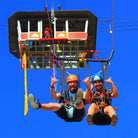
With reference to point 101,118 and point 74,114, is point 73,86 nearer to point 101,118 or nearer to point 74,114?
point 74,114

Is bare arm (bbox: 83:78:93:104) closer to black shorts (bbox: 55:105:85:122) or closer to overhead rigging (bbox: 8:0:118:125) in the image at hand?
black shorts (bbox: 55:105:85:122)

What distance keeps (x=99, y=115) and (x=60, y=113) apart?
1.55 meters

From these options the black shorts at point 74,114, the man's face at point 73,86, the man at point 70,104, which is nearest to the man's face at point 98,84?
the man at point 70,104

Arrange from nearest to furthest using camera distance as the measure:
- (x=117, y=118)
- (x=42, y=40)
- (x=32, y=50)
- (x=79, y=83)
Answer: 1. (x=117, y=118)
2. (x=79, y=83)
3. (x=42, y=40)
4. (x=32, y=50)

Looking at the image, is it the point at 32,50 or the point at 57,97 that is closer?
the point at 57,97

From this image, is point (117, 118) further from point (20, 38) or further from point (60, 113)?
point (20, 38)

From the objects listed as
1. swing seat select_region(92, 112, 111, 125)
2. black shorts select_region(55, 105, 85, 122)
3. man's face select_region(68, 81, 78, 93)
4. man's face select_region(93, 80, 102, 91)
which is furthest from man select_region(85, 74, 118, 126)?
man's face select_region(68, 81, 78, 93)

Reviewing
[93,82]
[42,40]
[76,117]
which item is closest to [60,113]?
[76,117]

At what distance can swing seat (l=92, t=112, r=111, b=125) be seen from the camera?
18.9 metres

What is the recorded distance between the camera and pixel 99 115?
18938mm

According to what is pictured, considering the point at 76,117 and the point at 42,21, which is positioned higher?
the point at 42,21

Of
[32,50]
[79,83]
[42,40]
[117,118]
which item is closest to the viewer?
[117,118]

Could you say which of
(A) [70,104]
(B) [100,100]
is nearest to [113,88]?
(B) [100,100]

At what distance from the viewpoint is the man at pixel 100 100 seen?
18.4 meters
